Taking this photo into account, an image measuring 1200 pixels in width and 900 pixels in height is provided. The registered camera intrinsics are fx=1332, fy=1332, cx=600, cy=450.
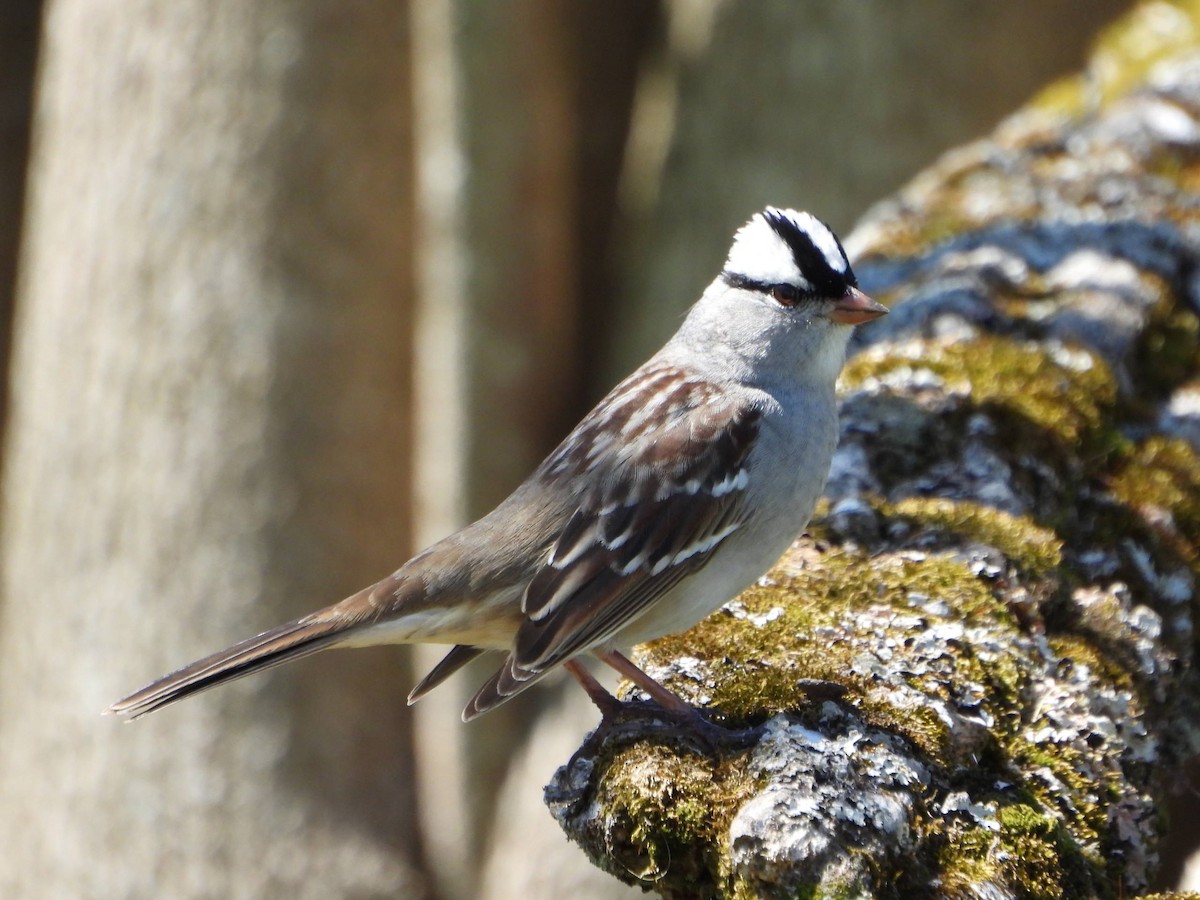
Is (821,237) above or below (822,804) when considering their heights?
above

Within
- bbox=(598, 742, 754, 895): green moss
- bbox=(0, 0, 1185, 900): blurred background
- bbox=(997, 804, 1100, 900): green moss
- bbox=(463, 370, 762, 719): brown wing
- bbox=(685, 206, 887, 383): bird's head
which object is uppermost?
bbox=(0, 0, 1185, 900): blurred background

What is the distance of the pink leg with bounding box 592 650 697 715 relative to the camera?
113 inches

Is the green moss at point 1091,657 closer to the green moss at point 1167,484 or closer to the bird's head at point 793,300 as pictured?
the green moss at point 1167,484

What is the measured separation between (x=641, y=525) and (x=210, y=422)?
3.36 meters

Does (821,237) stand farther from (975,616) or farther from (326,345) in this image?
(326,345)

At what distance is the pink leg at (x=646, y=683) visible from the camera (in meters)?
2.87

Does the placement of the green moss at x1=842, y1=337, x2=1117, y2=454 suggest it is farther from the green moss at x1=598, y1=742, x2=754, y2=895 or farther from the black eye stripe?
the green moss at x1=598, y1=742, x2=754, y2=895

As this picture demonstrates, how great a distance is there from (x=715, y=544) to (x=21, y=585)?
453 centimetres

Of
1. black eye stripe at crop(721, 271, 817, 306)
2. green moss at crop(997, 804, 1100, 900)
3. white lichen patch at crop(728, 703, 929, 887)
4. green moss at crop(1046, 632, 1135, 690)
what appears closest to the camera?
white lichen patch at crop(728, 703, 929, 887)

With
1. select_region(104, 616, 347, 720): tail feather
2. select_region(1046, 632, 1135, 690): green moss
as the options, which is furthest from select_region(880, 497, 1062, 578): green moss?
select_region(104, 616, 347, 720): tail feather

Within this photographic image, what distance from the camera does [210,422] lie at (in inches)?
243

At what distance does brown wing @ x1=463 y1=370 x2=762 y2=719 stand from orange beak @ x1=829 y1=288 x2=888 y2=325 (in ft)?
1.23

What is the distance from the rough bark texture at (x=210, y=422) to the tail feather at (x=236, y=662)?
296cm

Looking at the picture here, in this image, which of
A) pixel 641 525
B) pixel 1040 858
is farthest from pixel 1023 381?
pixel 1040 858
